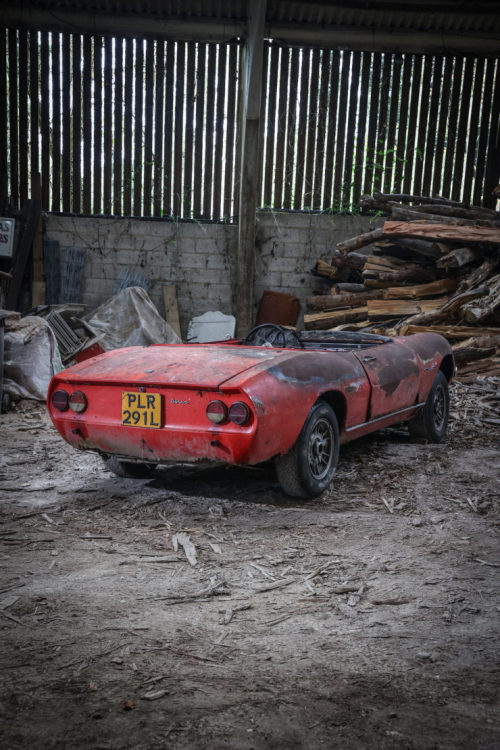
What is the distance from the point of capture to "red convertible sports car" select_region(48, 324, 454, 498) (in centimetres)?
344

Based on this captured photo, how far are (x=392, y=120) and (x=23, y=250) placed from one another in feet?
23.5

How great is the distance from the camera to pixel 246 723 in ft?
5.88

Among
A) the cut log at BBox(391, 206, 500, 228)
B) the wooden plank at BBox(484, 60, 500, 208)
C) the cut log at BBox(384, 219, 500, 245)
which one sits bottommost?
the cut log at BBox(384, 219, 500, 245)

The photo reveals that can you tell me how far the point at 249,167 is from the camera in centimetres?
1052

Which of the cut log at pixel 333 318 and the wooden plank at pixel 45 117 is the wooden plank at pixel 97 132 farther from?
the cut log at pixel 333 318

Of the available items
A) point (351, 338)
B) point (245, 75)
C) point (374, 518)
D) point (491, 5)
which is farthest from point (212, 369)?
point (491, 5)

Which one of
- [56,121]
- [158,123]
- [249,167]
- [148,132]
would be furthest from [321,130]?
[56,121]

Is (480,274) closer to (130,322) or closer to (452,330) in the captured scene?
(452,330)

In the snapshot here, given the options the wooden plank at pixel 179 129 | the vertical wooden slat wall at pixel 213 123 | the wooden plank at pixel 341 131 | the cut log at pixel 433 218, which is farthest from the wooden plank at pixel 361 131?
the wooden plank at pixel 179 129

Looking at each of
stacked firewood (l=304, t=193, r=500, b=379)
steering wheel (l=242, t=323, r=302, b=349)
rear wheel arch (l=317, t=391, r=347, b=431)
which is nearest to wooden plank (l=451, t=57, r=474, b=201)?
stacked firewood (l=304, t=193, r=500, b=379)

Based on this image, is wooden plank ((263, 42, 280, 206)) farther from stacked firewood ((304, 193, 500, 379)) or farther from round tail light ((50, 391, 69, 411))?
round tail light ((50, 391, 69, 411))

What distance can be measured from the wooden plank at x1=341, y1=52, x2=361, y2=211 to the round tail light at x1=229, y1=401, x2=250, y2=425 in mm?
8912

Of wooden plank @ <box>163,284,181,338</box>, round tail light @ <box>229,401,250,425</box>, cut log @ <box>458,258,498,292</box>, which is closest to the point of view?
round tail light @ <box>229,401,250,425</box>

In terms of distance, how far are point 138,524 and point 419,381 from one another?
2.71 metres
